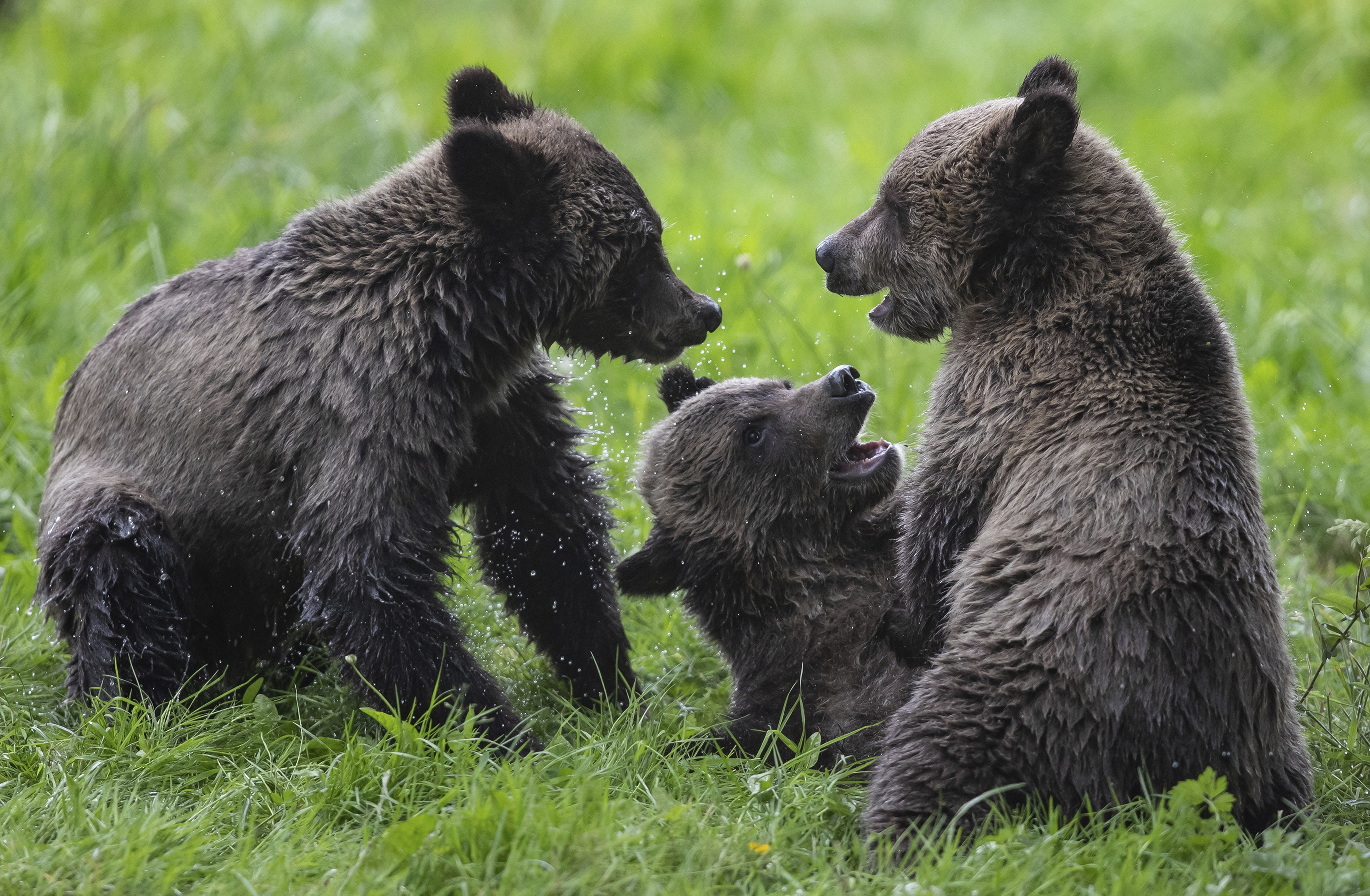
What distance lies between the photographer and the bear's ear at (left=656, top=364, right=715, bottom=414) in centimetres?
536

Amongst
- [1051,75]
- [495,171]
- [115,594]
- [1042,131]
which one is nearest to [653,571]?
[495,171]

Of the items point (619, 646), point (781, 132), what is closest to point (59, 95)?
point (781, 132)

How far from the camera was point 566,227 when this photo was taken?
4.53 m

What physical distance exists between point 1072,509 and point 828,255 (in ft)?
4.88

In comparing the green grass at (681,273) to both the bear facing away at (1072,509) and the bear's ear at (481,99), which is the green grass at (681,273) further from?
the bear's ear at (481,99)

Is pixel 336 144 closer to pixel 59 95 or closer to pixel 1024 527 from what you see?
pixel 59 95

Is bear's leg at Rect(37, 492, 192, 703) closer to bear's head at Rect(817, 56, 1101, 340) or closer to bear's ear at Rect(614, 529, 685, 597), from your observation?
bear's ear at Rect(614, 529, 685, 597)

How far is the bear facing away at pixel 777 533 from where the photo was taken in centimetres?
465

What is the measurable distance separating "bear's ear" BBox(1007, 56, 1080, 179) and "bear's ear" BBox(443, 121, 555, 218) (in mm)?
1528

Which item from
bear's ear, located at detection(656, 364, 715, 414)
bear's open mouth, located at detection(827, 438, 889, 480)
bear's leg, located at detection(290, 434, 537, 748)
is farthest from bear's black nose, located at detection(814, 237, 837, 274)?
bear's leg, located at detection(290, 434, 537, 748)

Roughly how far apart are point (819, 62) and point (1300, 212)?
477 cm

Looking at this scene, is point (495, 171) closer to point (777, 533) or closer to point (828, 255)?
point (828, 255)

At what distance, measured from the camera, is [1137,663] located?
348 cm

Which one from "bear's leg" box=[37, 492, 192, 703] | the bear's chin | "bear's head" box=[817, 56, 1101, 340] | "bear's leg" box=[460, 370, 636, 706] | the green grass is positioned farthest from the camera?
"bear's leg" box=[460, 370, 636, 706]
